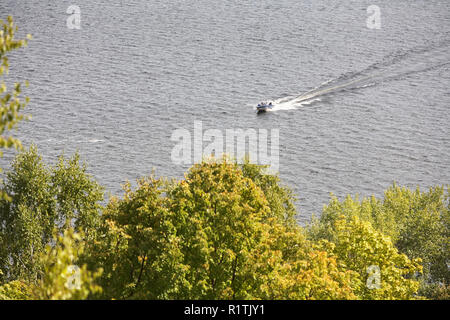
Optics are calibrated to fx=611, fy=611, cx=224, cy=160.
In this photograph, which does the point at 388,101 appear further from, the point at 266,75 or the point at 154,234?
the point at 154,234

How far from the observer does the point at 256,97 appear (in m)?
160

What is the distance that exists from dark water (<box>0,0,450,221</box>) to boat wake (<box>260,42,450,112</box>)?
404mm

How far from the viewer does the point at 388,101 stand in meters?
160

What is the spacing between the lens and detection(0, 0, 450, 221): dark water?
133m

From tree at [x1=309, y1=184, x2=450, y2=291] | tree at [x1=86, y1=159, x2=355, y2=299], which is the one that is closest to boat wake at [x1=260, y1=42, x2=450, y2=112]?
tree at [x1=309, y1=184, x2=450, y2=291]

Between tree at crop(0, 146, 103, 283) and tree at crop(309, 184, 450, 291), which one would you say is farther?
tree at crop(309, 184, 450, 291)

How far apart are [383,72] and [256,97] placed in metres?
38.0

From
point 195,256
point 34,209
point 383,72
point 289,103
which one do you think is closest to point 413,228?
point 34,209

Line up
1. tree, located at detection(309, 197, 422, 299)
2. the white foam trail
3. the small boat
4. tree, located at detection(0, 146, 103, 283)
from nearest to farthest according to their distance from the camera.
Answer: tree, located at detection(309, 197, 422, 299), tree, located at detection(0, 146, 103, 283), the small boat, the white foam trail

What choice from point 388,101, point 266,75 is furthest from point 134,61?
point 388,101

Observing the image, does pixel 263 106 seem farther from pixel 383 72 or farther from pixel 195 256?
pixel 195 256

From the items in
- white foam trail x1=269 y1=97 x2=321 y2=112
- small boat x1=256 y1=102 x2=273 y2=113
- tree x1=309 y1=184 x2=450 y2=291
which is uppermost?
white foam trail x1=269 y1=97 x2=321 y2=112

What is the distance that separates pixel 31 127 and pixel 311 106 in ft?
227

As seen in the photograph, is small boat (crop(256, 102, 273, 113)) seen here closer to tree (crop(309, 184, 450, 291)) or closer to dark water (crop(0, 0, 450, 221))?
dark water (crop(0, 0, 450, 221))
